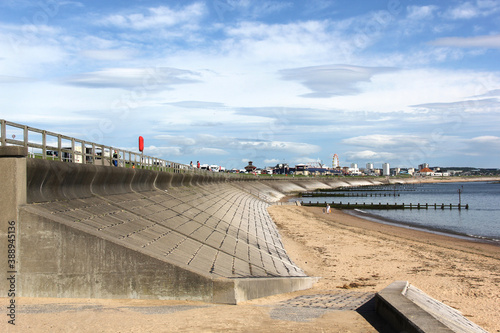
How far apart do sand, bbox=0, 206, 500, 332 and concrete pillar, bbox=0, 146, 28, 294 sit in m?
0.66

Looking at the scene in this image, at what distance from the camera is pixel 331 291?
53.2 ft

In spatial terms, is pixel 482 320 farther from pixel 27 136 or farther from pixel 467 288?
pixel 27 136

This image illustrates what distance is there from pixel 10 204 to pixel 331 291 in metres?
10.8

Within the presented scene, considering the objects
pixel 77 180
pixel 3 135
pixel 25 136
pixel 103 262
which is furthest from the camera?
pixel 77 180

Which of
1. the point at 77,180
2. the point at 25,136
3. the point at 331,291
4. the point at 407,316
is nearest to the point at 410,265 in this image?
the point at 331,291

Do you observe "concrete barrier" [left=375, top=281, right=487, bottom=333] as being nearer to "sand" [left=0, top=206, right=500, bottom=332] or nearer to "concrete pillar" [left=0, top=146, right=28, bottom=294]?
"sand" [left=0, top=206, right=500, bottom=332]

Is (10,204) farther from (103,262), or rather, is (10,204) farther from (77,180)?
(77,180)

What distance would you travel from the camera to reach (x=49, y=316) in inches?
375

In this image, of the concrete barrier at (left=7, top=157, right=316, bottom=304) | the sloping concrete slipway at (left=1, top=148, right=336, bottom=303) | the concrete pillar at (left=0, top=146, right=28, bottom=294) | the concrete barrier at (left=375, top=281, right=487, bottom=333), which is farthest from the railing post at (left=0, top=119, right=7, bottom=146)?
the concrete barrier at (left=375, top=281, right=487, bottom=333)

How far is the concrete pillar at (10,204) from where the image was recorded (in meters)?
11.0

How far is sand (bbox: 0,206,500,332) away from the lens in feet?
30.3

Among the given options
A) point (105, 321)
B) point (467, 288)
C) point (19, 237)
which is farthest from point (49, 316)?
point (467, 288)

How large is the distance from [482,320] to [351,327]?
6.44 meters

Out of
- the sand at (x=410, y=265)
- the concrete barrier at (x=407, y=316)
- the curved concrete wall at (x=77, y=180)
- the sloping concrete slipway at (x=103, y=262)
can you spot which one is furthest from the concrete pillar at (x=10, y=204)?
the sand at (x=410, y=265)
